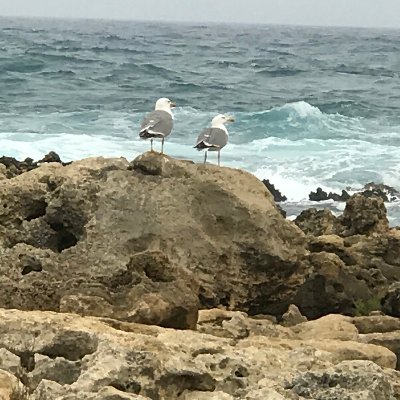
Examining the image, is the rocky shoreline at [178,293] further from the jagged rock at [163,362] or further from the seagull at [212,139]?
the seagull at [212,139]

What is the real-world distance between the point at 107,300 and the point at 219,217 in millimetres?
2009

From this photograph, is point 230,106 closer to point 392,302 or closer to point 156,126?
point 156,126

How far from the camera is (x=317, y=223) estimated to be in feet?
36.1

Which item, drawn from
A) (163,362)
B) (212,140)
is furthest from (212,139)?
(163,362)

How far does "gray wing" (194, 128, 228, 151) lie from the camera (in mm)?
8961

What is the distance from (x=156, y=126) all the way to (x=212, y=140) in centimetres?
94

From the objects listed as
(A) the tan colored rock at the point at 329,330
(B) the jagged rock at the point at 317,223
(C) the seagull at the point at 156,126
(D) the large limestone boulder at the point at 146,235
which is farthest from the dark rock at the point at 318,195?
(A) the tan colored rock at the point at 329,330

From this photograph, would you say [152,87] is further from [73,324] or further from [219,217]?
[73,324]

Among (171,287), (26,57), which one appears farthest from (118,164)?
(26,57)

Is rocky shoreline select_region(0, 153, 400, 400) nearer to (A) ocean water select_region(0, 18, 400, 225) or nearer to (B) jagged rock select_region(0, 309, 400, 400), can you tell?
(B) jagged rock select_region(0, 309, 400, 400)

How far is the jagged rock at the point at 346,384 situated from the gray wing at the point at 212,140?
5.88m

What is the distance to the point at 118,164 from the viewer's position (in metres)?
6.49

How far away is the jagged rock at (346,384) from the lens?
3.00 metres

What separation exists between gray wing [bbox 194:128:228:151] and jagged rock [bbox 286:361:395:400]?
19.3ft
